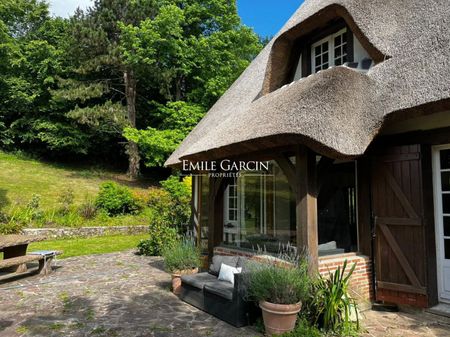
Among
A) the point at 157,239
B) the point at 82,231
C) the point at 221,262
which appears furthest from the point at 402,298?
Answer: the point at 82,231

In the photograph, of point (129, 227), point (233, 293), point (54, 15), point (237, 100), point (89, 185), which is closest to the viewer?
point (233, 293)

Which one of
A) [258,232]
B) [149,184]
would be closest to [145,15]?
[149,184]

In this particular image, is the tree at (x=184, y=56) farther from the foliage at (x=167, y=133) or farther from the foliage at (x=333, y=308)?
the foliage at (x=333, y=308)

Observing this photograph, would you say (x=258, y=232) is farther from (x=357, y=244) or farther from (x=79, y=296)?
(x=79, y=296)

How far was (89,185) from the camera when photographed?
2017 centimetres

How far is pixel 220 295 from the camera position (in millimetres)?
5301

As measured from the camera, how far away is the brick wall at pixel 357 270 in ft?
18.6

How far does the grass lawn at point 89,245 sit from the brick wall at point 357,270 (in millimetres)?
8143

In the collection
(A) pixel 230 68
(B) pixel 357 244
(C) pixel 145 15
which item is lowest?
(B) pixel 357 244

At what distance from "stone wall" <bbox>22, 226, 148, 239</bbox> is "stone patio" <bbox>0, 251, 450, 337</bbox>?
531 centimetres

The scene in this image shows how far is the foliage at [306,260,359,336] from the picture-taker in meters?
4.65

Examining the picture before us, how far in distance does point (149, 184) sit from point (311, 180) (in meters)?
18.1

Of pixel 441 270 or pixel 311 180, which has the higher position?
pixel 311 180

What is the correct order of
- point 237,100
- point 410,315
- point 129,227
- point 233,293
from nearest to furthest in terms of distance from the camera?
Answer: point 233,293 → point 410,315 → point 237,100 → point 129,227
